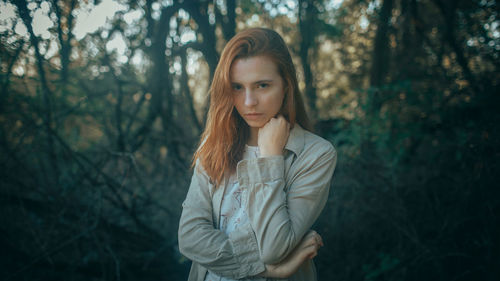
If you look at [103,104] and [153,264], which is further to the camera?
[103,104]

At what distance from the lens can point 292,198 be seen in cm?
155

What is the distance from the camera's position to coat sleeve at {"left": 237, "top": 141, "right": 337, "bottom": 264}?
4.71ft

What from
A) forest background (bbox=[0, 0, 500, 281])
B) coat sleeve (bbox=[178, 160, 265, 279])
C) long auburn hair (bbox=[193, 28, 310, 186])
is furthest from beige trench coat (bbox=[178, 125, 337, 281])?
forest background (bbox=[0, 0, 500, 281])

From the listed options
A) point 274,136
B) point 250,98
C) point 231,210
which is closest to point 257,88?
point 250,98

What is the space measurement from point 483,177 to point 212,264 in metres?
2.77

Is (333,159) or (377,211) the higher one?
(333,159)

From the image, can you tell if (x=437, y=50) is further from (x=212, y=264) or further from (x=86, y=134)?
(x=86, y=134)

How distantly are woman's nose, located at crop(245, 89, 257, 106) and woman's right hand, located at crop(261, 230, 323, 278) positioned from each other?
2.71ft

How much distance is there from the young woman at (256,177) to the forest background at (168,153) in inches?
48.9

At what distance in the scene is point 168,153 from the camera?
3912 mm

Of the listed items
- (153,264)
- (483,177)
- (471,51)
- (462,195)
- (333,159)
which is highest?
(471,51)

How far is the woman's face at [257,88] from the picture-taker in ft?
5.40

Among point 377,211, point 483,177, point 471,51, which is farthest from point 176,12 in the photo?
point 471,51

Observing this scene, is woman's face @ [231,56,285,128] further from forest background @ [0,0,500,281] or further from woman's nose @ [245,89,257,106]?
forest background @ [0,0,500,281]
